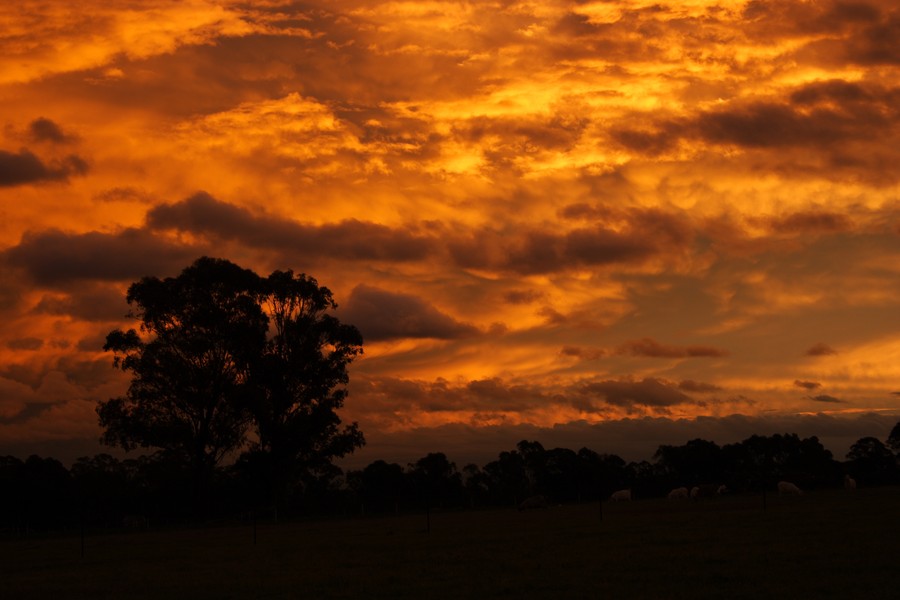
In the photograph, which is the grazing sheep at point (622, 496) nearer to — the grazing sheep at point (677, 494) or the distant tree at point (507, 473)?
the grazing sheep at point (677, 494)

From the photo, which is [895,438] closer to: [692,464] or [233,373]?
[692,464]

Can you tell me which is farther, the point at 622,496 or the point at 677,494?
the point at 622,496

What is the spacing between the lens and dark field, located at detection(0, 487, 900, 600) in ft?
77.9

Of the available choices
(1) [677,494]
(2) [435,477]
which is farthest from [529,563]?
(2) [435,477]

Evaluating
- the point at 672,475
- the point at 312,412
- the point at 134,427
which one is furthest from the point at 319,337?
the point at 672,475

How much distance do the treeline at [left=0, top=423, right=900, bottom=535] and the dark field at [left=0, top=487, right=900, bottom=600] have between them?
91.1 feet

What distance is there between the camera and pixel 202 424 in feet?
230

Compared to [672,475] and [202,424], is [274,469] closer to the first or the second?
[202,424]

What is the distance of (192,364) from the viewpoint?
2771 inches

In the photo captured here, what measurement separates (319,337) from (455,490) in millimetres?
56377

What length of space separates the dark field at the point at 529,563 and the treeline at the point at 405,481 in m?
27.8

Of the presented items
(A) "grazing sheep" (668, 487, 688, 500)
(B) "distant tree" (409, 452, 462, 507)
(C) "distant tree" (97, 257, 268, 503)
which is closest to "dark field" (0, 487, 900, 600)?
(C) "distant tree" (97, 257, 268, 503)

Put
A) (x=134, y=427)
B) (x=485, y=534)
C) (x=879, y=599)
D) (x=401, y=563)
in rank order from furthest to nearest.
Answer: (x=134, y=427), (x=485, y=534), (x=401, y=563), (x=879, y=599)

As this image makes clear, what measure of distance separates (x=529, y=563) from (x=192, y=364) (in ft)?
152
